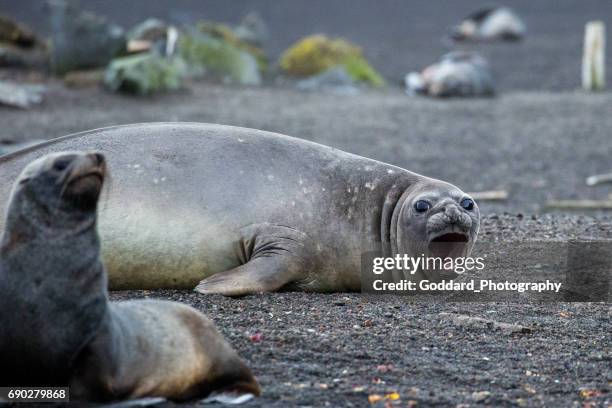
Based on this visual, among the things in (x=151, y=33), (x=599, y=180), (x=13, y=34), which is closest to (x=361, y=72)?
(x=151, y=33)

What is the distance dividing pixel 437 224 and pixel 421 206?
15 centimetres

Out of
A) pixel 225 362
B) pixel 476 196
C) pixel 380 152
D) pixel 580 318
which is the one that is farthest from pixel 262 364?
pixel 380 152

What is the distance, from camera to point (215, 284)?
199 inches

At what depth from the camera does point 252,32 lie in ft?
78.7

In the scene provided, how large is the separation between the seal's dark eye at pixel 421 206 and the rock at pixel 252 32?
59.1 ft

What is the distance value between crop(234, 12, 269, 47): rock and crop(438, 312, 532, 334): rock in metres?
18.7

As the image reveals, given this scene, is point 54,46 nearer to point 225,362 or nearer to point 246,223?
point 246,223

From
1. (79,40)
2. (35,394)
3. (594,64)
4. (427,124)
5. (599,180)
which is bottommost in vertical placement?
(35,394)

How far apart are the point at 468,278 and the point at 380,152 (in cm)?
804

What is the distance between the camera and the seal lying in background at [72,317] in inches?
134

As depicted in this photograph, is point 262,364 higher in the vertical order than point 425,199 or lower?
lower

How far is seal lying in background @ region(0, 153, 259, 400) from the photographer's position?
11.1 ft

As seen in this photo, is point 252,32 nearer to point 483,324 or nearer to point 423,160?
point 423,160

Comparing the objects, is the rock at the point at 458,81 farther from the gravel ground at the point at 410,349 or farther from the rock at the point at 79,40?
the gravel ground at the point at 410,349
